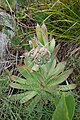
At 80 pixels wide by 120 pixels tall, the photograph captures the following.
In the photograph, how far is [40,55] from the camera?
1.54m

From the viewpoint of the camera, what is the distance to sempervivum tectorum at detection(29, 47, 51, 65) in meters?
1.54

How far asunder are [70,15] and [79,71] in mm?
449

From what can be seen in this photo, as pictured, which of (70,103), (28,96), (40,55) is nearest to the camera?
Answer: (70,103)

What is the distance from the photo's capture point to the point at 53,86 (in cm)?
168

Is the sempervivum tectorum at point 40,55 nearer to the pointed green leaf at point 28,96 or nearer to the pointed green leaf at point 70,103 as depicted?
the pointed green leaf at point 28,96

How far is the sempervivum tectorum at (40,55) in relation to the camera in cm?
154

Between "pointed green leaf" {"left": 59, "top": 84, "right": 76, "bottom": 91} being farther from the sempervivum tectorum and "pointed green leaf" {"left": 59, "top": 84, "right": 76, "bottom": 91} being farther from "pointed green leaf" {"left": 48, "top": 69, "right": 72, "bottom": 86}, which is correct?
the sempervivum tectorum

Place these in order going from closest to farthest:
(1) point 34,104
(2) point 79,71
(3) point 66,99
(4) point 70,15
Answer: (3) point 66,99 → (1) point 34,104 → (2) point 79,71 → (4) point 70,15

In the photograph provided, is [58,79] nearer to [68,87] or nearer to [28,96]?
[68,87]

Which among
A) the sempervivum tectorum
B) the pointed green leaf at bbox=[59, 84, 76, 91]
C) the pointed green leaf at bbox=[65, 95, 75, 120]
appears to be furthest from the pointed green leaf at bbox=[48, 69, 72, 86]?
the pointed green leaf at bbox=[65, 95, 75, 120]

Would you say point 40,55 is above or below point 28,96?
above

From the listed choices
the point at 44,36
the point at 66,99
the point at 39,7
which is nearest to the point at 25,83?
the point at 44,36

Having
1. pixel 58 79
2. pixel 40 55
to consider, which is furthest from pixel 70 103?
pixel 58 79

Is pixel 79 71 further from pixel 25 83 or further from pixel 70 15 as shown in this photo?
pixel 70 15
